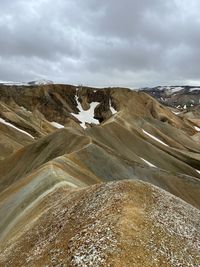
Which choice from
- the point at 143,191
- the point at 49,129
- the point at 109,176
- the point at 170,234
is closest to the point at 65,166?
the point at 109,176

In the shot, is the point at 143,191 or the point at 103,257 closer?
the point at 103,257

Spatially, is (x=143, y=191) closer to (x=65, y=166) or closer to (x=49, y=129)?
(x=65, y=166)

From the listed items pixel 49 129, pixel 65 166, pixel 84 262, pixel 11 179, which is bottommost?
pixel 49 129

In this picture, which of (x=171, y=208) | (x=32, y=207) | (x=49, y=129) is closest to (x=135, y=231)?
(x=171, y=208)

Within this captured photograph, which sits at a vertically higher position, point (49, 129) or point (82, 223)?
point (82, 223)

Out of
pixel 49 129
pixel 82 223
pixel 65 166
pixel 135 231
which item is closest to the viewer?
pixel 135 231

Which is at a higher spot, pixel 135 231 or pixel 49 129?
pixel 135 231

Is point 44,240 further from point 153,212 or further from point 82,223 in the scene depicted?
point 153,212

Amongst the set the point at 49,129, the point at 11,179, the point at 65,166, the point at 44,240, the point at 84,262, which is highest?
the point at 84,262

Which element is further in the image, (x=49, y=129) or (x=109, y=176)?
(x=49, y=129)

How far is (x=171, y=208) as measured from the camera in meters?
29.6

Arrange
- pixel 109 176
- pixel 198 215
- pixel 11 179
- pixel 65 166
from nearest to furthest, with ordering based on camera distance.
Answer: pixel 198 215 → pixel 65 166 → pixel 109 176 → pixel 11 179

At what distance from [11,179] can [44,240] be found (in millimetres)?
49741

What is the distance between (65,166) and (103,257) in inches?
1293
